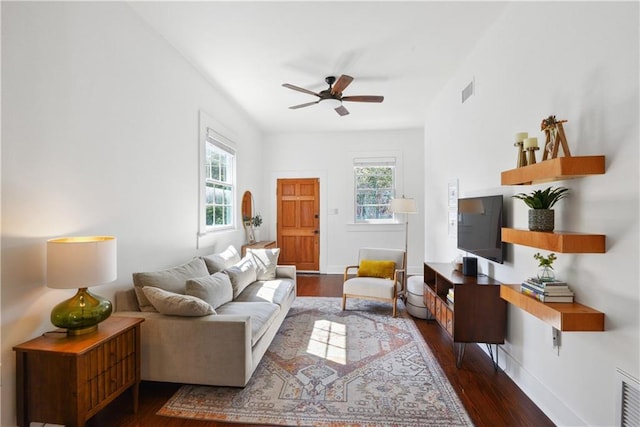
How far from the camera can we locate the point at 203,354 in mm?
2078

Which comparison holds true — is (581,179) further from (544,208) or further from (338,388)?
(338,388)

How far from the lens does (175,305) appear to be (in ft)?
6.93

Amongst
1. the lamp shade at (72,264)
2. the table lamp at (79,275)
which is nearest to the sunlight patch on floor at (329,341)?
the table lamp at (79,275)

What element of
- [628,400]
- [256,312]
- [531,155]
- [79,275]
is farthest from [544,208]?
[79,275]

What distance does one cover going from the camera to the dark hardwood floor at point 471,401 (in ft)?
6.15

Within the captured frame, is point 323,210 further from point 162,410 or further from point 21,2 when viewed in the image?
point 21,2

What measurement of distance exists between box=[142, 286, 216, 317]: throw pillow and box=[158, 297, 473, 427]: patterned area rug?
596mm

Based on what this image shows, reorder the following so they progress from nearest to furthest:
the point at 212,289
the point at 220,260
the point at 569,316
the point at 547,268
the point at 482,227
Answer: the point at 569,316 → the point at 547,268 → the point at 212,289 → the point at 482,227 → the point at 220,260

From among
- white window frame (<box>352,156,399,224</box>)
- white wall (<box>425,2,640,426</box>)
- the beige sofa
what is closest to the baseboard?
white wall (<box>425,2,640,426</box>)

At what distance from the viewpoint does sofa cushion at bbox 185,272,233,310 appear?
248cm

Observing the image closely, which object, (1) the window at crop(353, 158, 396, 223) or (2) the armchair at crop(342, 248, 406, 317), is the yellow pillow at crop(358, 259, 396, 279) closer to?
(2) the armchair at crop(342, 248, 406, 317)

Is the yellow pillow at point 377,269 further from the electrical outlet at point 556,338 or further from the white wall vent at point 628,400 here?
the white wall vent at point 628,400

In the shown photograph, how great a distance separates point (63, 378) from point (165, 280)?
0.97 m

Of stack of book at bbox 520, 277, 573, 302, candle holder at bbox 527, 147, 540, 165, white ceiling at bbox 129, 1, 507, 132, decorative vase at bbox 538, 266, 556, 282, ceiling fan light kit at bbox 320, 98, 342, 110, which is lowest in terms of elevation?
stack of book at bbox 520, 277, 573, 302
